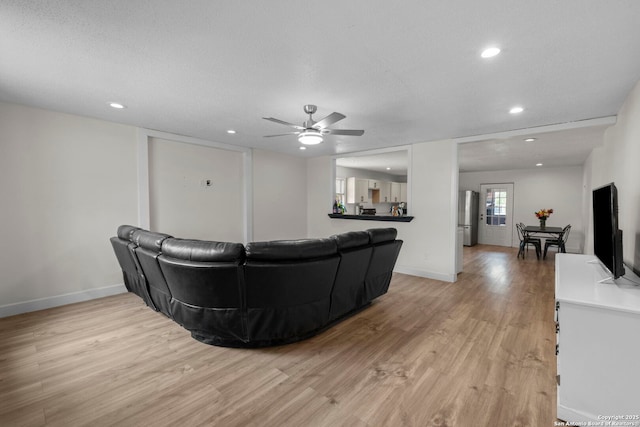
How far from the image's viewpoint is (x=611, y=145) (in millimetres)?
3559

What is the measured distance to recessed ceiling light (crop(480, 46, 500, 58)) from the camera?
6.39 feet

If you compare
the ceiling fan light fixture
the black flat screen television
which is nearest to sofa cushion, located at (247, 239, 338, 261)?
the ceiling fan light fixture

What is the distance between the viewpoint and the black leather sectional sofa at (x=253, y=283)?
2.26 metres

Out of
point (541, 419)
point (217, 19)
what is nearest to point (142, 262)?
point (217, 19)

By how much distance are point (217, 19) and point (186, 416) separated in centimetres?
245

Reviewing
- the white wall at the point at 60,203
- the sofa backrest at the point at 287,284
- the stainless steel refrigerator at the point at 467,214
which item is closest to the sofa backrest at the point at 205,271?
the sofa backrest at the point at 287,284

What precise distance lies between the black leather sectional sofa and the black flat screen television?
1.83m

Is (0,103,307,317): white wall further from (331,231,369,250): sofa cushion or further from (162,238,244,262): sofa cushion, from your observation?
(331,231,369,250): sofa cushion

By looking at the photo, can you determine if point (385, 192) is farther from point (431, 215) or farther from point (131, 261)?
point (131, 261)

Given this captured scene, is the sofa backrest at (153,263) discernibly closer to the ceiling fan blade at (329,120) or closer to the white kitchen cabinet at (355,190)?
the ceiling fan blade at (329,120)

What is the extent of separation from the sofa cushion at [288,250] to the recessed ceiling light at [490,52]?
190 cm

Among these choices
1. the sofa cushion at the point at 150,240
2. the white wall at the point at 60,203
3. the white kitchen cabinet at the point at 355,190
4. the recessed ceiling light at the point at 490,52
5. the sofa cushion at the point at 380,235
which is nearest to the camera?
the recessed ceiling light at the point at 490,52

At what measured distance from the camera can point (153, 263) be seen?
8.73ft

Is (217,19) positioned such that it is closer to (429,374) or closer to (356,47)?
(356,47)
